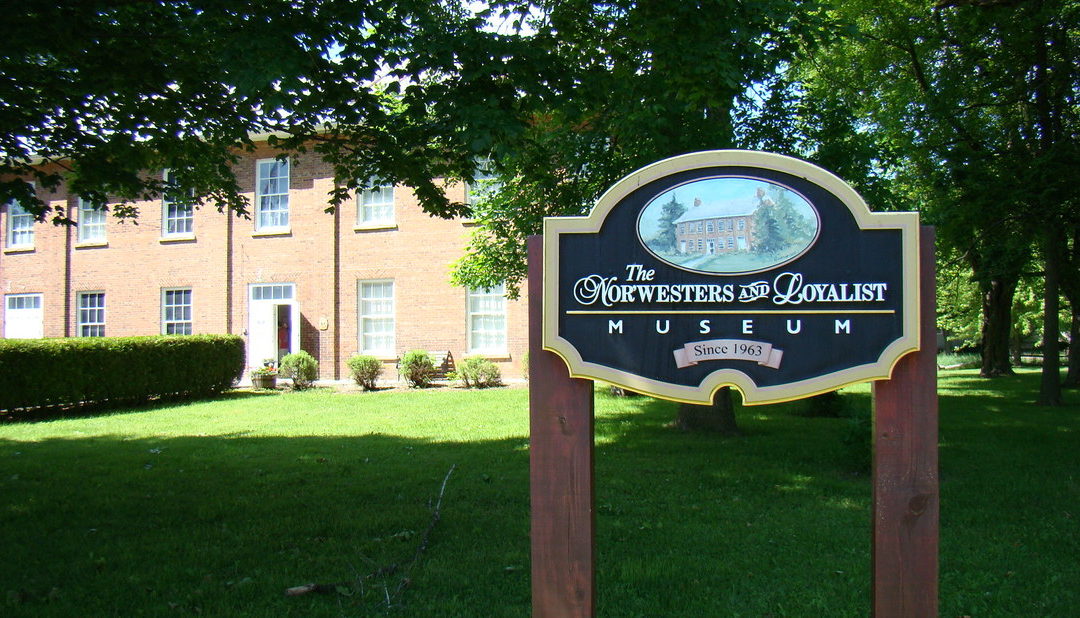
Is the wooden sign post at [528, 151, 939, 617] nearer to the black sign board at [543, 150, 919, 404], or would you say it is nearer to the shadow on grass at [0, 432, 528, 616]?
the black sign board at [543, 150, 919, 404]

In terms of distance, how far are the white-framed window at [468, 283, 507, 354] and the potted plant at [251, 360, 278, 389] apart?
16.1 feet

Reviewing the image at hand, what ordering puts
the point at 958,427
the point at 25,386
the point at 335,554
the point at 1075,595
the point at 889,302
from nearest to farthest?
1. the point at 889,302
2. the point at 1075,595
3. the point at 335,554
4. the point at 958,427
5. the point at 25,386

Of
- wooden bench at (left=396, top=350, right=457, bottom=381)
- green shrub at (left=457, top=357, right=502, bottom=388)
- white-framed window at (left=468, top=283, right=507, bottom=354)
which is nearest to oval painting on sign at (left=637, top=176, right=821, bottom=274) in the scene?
green shrub at (left=457, top=357, right=502, bottom=388)

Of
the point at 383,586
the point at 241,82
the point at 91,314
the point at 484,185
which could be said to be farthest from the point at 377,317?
the point at 383,586

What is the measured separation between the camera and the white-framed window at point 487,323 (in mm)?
21188

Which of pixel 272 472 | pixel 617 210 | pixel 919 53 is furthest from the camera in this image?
pixel 919 53

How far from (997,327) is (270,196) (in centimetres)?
2073

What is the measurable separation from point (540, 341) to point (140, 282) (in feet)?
77.3

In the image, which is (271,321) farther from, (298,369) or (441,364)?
(441,364)

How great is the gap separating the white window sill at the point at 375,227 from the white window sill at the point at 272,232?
6.16ft

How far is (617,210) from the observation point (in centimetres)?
346

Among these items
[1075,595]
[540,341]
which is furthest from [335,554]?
[1075,595]

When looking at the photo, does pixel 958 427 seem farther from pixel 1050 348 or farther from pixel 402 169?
pixel 402 169

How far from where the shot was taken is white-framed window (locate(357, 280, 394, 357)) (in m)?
22.0
